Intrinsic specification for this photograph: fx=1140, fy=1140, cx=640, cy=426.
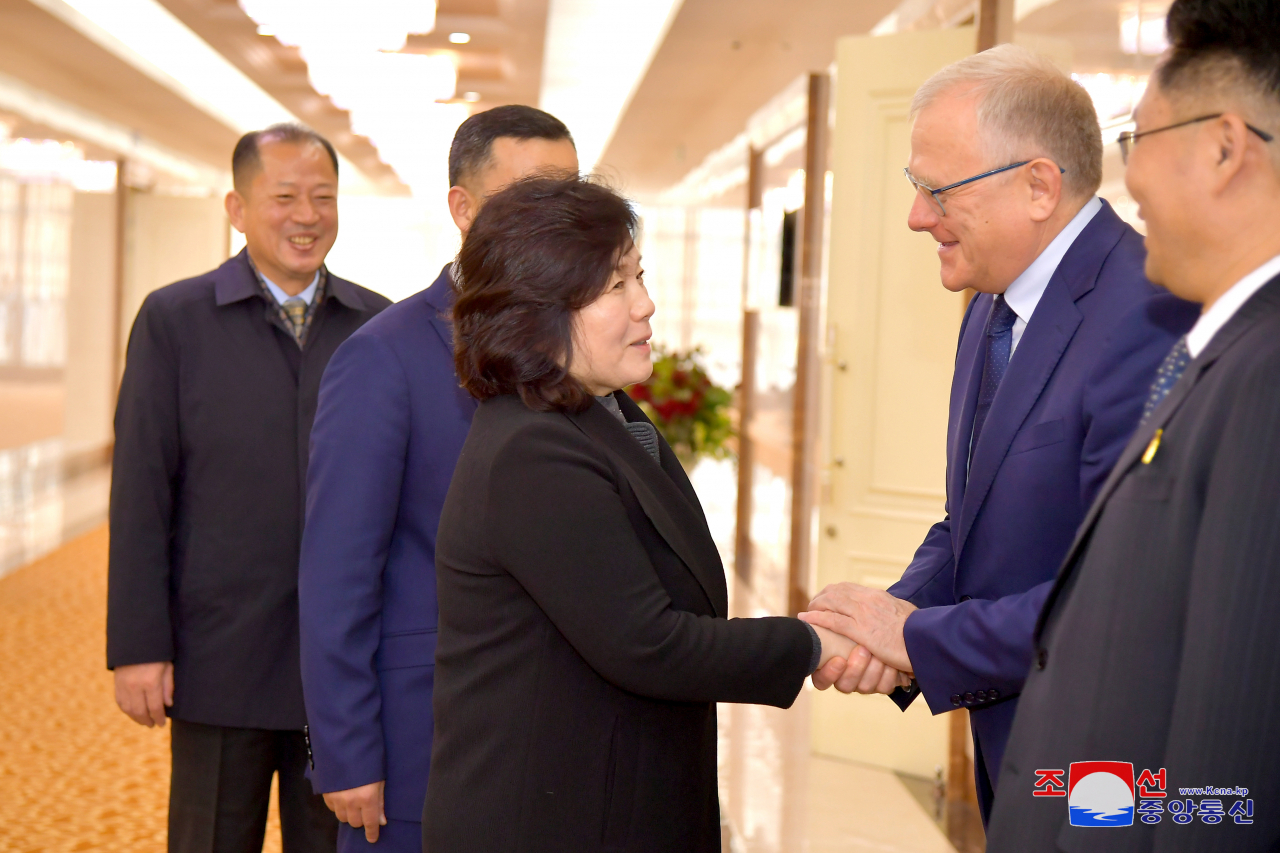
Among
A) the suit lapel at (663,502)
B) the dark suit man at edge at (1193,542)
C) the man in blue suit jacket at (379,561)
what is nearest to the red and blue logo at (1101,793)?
the dark suit man at edge at (1193,542)

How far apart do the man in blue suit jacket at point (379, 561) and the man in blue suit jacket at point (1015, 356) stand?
2.36 feet

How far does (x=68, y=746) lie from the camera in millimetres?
5082

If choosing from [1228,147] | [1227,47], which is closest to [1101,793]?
[1228,147]

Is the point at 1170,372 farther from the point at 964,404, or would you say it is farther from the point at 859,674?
the point at 859,674

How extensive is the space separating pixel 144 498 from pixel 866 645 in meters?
1.66

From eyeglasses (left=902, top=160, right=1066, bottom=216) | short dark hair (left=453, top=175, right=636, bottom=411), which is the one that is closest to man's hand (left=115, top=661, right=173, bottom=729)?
short dark hair (left=453, top=175, right=636, bottom=411)

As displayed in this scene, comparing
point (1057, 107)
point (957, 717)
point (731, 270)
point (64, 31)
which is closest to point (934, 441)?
point (957, 717)

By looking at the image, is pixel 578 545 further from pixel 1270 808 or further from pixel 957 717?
pixel 957 717

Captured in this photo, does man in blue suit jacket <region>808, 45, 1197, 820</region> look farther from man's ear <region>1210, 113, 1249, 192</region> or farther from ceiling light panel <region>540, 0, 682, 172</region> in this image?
ceiling light panel <region>540, 0, 682, 172</region>

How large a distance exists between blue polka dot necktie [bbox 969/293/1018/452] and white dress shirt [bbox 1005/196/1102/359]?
0.18 feet

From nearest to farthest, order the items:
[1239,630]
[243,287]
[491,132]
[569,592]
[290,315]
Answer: [1239,630]
[569,592]
[491,132]
[243,287]
[290,315]

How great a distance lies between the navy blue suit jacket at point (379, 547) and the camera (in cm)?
200

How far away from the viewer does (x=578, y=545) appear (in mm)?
1553

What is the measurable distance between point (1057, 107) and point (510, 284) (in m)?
0.96
